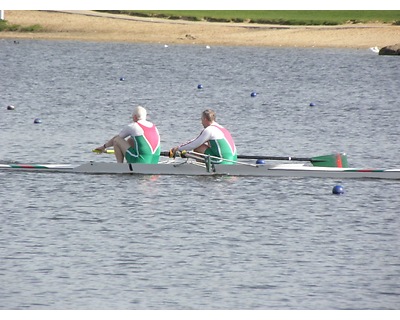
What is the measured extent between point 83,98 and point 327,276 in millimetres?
28472

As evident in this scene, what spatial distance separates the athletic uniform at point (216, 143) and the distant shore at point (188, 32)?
51.7 m

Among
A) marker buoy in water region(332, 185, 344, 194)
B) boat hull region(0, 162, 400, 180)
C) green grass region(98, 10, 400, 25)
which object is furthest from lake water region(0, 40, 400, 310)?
green grass region(98, 10, 400, 25)

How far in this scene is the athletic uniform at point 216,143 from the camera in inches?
936

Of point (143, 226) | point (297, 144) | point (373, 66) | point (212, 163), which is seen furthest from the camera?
point (373, 66)

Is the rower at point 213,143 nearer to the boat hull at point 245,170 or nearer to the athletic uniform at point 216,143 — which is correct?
the athletic uniform at point 216,143

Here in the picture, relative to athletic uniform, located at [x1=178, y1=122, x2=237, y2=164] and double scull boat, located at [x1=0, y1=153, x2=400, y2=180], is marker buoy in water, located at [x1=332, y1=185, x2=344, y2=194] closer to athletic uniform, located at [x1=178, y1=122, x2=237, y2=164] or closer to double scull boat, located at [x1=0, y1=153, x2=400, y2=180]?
double scull boat, located at [x1=0, y1=153, x2=400, y2=180]

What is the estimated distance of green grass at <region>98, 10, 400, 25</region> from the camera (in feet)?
276

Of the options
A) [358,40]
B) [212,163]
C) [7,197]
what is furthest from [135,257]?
[358,40]

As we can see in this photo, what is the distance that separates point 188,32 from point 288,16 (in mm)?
11518

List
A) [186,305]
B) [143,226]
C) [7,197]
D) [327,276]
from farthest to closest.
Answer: [7,197], [143,226], [327,276], [186,305]

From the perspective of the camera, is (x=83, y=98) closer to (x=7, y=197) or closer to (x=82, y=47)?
(x=7, y=197)

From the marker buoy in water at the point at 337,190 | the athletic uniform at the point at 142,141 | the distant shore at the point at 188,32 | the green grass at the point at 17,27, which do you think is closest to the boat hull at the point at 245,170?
the athletic uniform at the point at 142,141

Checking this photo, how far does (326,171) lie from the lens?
961 inches

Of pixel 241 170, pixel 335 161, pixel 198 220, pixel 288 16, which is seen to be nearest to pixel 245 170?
pixel 241 170
